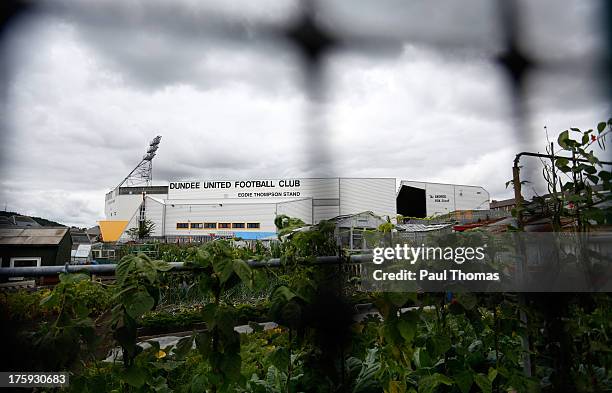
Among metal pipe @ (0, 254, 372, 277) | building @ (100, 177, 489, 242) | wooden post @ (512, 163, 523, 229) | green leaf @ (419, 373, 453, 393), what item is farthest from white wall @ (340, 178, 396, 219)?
green leaf @ (419, 373, 453, 393)

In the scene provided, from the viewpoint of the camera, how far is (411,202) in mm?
774

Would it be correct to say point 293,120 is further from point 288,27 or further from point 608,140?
point 608,140

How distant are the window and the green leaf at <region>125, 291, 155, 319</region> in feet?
0.96

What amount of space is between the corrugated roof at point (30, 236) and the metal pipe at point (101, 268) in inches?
2.2

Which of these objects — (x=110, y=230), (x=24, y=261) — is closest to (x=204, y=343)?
(x=110, y=230)

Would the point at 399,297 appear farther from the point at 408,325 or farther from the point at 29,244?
the point at 29,244

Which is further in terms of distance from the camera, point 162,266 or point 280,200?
point 162,266

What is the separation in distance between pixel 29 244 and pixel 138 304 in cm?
36

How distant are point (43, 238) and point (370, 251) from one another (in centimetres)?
70

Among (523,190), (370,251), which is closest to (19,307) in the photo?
(370,251)

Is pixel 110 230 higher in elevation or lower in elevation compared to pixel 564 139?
lower

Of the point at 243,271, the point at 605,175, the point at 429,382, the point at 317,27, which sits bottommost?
the point at 429,382

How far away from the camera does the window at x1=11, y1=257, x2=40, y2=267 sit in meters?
0.65

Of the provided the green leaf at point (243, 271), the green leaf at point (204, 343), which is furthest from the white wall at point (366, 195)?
the green leaf at point (204, 343)
